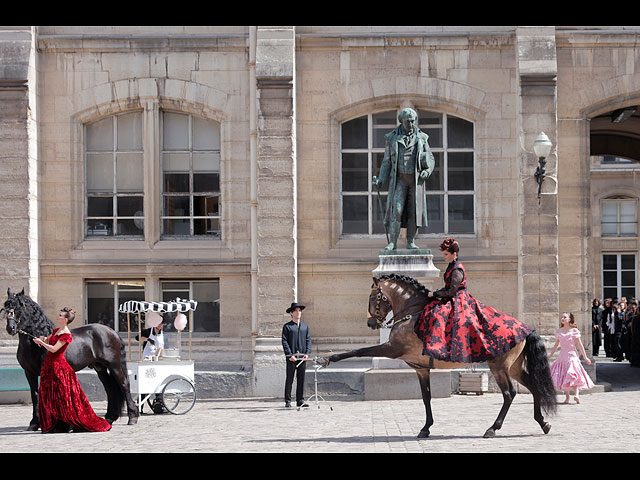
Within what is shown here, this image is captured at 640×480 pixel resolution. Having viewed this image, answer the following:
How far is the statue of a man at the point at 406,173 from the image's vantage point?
1678 cm

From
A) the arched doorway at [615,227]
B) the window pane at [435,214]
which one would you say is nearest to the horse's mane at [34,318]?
the window pane at [435,214]

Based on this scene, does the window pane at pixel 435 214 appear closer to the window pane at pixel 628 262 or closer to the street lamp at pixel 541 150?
the street lamp at pixel 541 150

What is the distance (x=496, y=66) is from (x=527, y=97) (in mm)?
887

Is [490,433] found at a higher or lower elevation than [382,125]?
lower

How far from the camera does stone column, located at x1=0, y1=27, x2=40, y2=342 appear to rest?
60.6ft

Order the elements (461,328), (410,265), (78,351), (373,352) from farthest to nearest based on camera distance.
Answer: (410,265)
(78,351)
(373,352)
(461,328)

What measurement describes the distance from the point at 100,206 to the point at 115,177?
1.94 feet

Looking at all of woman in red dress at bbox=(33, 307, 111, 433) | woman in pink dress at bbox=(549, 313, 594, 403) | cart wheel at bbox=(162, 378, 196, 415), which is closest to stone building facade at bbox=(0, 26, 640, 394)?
woman in pink dress at bbox=(549, 313, 594, 403)

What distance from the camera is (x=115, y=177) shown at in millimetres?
19469

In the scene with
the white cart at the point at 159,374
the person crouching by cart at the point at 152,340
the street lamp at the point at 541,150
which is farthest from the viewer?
the street lamp at the point at 541,150

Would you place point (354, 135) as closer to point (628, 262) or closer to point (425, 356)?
point (425, 356)

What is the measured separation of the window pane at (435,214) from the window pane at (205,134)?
3.98 m

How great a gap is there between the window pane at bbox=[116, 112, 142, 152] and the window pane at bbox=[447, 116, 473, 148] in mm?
5598

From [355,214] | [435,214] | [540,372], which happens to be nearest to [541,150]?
[435,214]
